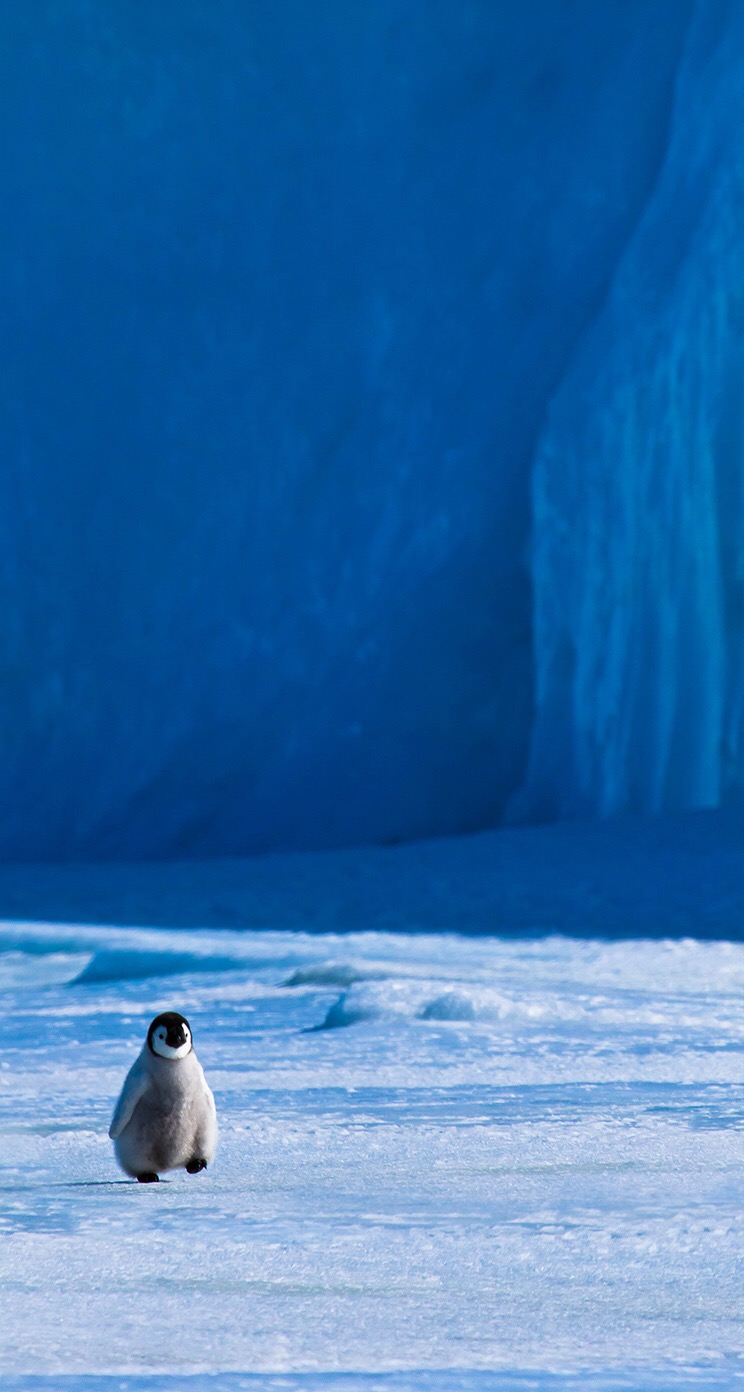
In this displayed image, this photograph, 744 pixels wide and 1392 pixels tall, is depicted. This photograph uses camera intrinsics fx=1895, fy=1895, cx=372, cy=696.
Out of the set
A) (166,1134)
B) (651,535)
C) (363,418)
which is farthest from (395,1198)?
(363,418)

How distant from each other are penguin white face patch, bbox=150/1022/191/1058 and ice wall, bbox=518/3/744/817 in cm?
572

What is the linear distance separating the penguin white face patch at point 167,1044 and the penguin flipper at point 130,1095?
42 mm

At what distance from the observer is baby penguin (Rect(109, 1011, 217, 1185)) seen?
1.80 metres

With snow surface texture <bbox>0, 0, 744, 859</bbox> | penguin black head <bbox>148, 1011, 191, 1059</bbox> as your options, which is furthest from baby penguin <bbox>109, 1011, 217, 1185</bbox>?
snow surface texture <bbox>0, 0, 744, 859</bbox>

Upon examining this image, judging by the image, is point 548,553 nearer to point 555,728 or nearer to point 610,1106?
point 555,728

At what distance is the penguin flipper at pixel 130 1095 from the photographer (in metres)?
1.83

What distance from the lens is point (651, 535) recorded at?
7500 millimetres

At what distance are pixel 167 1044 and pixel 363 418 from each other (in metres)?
6.50

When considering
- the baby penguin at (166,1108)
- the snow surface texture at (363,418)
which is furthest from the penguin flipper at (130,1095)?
the snow surface texture at (363,418)

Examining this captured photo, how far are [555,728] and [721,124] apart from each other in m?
2.51

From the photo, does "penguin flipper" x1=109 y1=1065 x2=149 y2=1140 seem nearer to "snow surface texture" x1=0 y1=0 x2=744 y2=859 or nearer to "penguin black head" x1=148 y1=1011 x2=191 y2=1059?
"penguin black head" x1=148 y1=1011 x2=191 y2=1059

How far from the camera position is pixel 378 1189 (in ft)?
6.27

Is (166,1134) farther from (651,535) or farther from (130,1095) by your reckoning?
(651,535)

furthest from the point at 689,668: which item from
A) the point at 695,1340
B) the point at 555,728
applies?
the point at 695,1340
